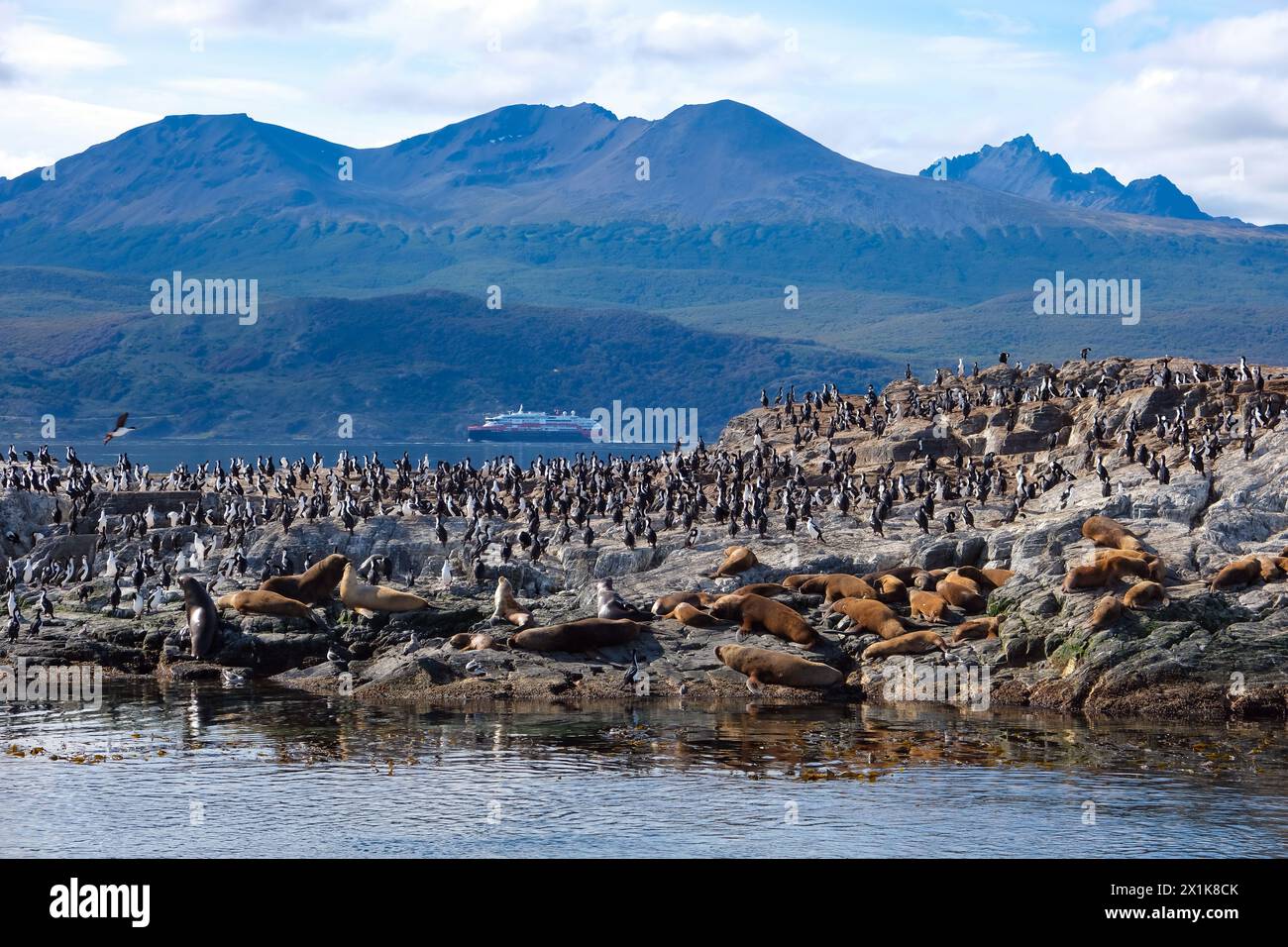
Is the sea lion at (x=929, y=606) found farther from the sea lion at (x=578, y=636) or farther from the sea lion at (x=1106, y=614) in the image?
the sea lion at (x=578, y=636)

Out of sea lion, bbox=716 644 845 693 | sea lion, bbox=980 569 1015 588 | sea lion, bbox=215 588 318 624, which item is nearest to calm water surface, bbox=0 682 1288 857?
sea lion, bbox=716 644 845 693

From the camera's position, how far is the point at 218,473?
2382 inches

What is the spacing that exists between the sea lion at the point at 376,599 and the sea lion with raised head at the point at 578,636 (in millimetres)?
4205

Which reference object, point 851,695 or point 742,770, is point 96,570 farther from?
point 742,770

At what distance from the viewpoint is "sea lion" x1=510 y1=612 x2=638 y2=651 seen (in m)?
33.1

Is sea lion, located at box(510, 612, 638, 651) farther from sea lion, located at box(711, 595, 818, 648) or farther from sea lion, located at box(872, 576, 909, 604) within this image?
sea lion, located at box(872, 576, 909, 604)

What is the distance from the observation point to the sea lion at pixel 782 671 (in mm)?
31312

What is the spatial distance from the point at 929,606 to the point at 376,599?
1269 centimetres

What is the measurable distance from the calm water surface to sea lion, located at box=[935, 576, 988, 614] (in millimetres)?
4788

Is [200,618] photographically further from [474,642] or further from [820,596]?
[820,596]

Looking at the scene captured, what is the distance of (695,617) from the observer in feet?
112

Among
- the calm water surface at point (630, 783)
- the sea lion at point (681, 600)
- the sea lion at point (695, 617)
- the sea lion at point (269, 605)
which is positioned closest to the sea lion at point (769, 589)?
the sea lion at point (681, 600)

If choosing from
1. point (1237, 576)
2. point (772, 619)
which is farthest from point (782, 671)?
point (1237, 576)
